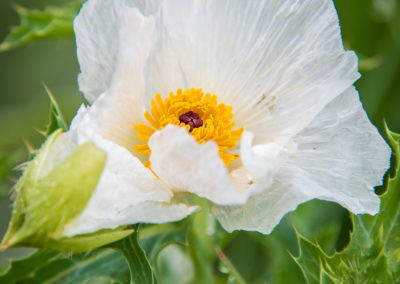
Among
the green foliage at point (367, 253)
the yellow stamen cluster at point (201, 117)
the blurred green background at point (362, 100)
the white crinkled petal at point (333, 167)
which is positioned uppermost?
the yellow stamen cluster at point (201, 117)

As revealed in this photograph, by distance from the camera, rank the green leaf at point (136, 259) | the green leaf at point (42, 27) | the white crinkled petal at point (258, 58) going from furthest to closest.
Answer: the green leaf at point (42, 27) → the white crinkled petal at point (258, 58) → the green leaf at point (136, 259)

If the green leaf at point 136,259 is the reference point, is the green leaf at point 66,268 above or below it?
below

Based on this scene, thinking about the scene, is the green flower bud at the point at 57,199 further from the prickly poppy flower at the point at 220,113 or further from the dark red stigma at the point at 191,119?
the dark red stigma at the point at 191,119

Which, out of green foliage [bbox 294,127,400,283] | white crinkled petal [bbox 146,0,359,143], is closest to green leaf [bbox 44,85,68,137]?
white crinkled petal [bbox 146,0,359,143]

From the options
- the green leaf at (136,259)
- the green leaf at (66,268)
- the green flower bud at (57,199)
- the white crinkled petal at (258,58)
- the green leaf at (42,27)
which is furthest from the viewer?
the green leaf at (42,27)

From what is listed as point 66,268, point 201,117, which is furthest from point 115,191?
point 66,268

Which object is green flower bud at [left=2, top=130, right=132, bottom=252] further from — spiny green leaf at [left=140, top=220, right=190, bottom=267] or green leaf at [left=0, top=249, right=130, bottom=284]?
spiny green leaf at [left=140, top=220, right=190, bottom=267]

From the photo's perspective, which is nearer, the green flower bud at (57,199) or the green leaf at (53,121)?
the green flower bud at (57,199)

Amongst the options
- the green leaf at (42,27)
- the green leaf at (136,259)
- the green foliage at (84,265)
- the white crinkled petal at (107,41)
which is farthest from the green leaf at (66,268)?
the green leaf at (42,27)

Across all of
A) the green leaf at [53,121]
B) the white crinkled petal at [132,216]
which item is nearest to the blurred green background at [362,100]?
the green leaf at [53,121]
